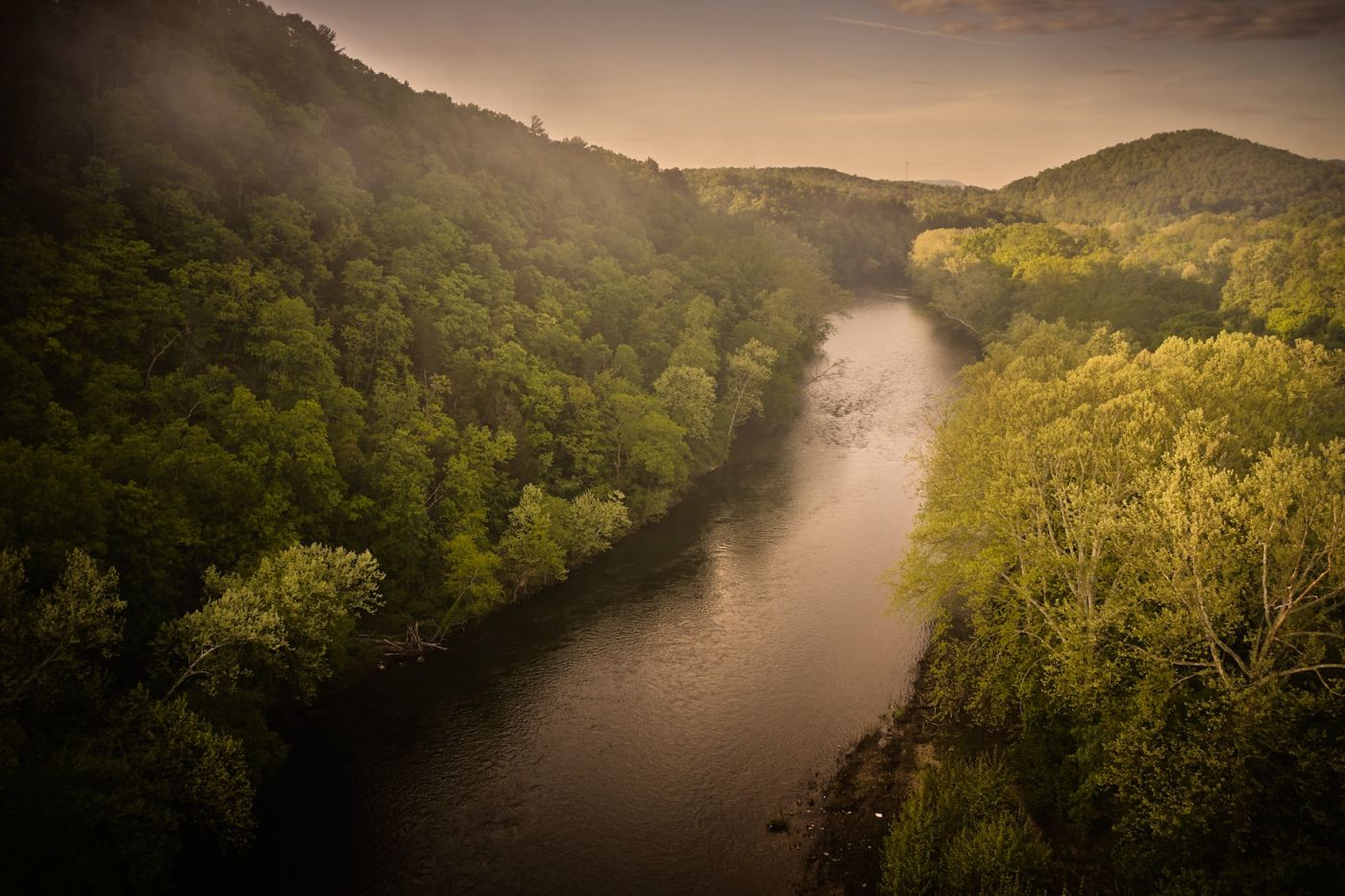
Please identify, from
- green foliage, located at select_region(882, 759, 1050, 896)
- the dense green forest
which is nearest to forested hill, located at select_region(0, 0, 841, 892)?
green foliage, located at select_region(882, 759, 1050, 896)

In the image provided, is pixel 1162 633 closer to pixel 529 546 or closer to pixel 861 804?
pixel 861 804

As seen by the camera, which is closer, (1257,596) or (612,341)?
(1257,596)

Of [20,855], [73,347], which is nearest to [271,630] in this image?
[20,855]

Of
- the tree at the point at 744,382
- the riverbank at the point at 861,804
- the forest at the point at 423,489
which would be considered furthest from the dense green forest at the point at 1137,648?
the tree at the point at 744,382

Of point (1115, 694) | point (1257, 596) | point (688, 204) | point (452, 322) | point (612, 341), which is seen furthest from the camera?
point (688, 204)

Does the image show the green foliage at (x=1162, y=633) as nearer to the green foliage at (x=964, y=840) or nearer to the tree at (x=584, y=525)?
the green foliage at (x=964, y=840)

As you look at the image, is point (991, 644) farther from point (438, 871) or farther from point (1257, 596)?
point (438, 871)
